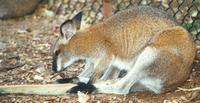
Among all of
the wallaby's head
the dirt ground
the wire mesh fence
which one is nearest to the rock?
the dirt ground

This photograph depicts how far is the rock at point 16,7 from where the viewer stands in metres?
8.12

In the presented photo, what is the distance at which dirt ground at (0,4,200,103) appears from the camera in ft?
17.0

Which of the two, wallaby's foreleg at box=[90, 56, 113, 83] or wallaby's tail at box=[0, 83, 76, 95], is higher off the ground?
wallaby's foreleg at box=[90, 56, 113, 83]

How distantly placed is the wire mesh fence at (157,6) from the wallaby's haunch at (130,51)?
1647 millimetres

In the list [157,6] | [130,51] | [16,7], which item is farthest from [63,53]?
[16,7]

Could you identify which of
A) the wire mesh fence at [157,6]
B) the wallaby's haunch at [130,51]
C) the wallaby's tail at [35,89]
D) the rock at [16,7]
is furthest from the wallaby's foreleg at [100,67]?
the rock at [16,7]

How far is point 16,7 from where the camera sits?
821cm

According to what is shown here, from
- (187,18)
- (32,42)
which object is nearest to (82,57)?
(32,42)

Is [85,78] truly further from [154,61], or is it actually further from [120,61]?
[154,61]

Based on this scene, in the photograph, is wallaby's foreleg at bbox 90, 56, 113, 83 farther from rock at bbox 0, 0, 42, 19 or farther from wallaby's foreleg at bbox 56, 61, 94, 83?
rock at bbox 0, 0, 42, 19

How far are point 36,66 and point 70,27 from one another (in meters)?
1.10

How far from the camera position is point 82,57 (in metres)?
5.40

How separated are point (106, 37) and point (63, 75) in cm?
82

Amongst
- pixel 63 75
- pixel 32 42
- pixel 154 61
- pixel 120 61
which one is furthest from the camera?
pixel 32 42
